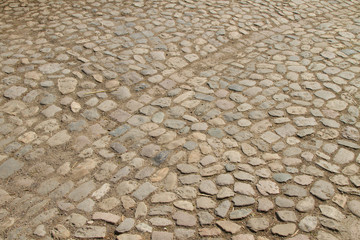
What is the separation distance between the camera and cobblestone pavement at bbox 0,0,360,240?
3.10m

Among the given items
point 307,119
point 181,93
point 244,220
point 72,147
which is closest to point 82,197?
point 72,147

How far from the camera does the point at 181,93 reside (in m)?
4.64

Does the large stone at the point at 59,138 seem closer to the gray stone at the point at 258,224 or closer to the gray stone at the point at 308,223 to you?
the gray stone at the point at 258,224

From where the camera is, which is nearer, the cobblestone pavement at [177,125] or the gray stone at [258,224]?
the gray stone at [258,224]

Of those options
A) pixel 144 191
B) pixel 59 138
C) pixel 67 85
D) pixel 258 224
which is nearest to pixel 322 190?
pixel 258 224

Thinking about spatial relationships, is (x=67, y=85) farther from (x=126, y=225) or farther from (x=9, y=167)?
(x=126, y=225)

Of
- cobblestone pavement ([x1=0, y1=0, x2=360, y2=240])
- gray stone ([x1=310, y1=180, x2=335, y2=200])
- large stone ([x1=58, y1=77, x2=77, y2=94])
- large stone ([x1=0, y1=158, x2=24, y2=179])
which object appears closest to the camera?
cobblestone pavement ([x1=0, y1=0, x2=360, y2=240])

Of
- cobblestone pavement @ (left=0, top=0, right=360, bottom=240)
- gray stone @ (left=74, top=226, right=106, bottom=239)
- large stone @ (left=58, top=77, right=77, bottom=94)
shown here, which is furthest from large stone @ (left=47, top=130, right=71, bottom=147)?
gray stone @ (left=74, top=226, right=106, bottom=239)

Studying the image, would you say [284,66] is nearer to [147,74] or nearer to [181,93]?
[181,93]

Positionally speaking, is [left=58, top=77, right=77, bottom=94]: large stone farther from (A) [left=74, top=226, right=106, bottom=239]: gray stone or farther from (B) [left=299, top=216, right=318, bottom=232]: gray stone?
(B) [left=299, top=216, right=318, bottom=232]: gray stone

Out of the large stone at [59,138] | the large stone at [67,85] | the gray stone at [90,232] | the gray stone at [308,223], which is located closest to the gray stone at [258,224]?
the gray stone at [308,223]

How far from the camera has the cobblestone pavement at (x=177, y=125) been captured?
10.2 feet

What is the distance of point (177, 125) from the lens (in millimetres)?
4109

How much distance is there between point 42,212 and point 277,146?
2.30 m
